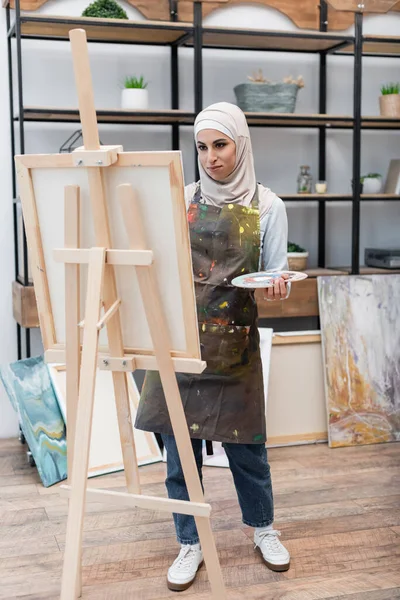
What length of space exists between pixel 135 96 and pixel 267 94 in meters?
0.62

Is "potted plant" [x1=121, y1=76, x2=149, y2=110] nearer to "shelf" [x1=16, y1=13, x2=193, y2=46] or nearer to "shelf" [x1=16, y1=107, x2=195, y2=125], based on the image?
"shelf" [x1=16, y1=107, x2=195, y2=125]

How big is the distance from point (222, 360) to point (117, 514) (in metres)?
0.91

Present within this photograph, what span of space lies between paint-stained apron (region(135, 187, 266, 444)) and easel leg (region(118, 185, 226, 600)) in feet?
1.12

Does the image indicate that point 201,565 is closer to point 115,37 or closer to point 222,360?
point 222,360

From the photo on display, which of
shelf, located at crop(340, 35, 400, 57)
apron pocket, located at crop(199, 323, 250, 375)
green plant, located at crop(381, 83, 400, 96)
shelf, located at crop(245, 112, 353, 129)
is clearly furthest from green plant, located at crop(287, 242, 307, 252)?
apron pocket, located at crop(199, 323, 250, 375)

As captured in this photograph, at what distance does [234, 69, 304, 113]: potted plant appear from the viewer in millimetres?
3746

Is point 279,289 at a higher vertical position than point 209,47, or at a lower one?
lower

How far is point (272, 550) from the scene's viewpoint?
97.9 inches

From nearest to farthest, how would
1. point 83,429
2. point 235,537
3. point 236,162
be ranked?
point 83,429, point 236,162, point 235,537

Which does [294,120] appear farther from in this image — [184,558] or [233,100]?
[184,558]

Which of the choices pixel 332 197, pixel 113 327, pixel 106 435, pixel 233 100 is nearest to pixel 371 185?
pixel 332 197

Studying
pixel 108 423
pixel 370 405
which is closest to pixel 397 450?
pixel 370 405

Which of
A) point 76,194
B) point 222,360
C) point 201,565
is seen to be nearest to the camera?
point 76,194

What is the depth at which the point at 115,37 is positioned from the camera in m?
3.75
